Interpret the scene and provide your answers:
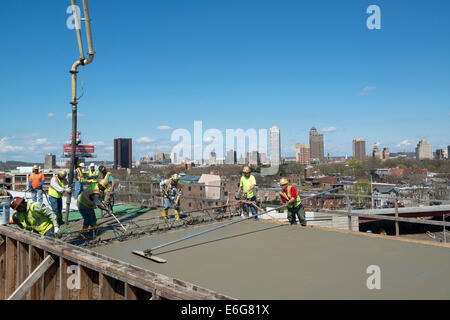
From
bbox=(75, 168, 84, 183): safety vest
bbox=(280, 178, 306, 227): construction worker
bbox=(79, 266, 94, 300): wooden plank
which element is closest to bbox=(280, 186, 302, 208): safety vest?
bbox=(280, 178, 306, 227): construction worker

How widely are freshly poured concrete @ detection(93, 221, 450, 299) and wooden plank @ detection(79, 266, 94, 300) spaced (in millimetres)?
872

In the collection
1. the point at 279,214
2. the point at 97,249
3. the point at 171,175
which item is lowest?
the point at 279,214

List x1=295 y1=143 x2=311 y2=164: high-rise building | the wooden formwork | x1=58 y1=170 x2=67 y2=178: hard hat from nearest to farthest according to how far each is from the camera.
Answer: the wooden formwork < x1=58 y1=170 x2=67 y2=178: hard hat < x1=295 y1=143 x2=311 y2=164: high-rise building

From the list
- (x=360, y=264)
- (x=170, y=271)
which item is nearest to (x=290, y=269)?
(x=360, y=264)

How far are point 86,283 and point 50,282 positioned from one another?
123 centimetres

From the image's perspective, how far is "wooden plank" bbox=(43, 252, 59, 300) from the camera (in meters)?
6.25

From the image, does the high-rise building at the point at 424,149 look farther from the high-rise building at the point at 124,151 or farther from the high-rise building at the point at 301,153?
the high-rise building at the point at 124,151

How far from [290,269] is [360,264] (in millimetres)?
1257

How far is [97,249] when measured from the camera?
24.2 feet

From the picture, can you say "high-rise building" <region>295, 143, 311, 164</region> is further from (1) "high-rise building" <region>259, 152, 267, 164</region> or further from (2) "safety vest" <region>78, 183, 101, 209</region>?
(2) "safety vest" <region>78, 183, 101, 209</region>

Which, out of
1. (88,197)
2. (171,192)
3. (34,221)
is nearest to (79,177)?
(88,197)

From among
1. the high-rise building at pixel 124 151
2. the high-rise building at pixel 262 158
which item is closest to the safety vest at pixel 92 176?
the high-rise building at pixel 262 158
